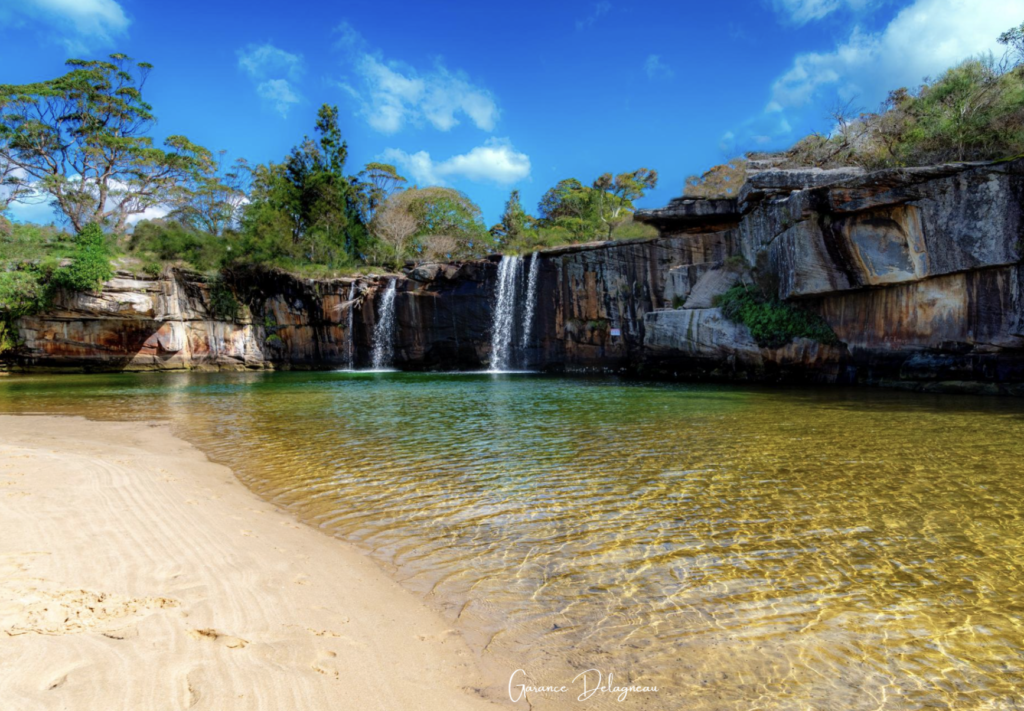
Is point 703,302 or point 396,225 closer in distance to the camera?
point 703,302

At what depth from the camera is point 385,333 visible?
2914cm

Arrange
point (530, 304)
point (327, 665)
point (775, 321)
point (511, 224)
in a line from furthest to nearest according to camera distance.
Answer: point (511, 224)
point (530, 304)
point (775, 321)
point (327, 665)

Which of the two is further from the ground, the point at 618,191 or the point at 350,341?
the point at 618,191

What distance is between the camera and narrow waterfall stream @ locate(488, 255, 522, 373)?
26.3m

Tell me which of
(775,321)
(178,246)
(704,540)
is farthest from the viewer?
(178,246)

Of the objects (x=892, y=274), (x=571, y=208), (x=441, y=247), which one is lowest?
(x=892, y=274)

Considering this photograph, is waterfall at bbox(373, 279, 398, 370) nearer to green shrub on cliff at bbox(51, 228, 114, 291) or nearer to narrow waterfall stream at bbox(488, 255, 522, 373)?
narrow waterfall stream at bbox(488, 255, 522, 373)

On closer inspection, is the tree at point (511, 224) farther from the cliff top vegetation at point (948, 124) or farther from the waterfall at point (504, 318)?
the cliff top vegetation at point (948, 124)

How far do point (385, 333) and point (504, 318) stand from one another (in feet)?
23.1

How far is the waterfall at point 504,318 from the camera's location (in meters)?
26.4

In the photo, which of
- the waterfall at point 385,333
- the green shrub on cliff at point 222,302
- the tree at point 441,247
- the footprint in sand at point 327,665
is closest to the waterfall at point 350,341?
the waterfall at point 385,333

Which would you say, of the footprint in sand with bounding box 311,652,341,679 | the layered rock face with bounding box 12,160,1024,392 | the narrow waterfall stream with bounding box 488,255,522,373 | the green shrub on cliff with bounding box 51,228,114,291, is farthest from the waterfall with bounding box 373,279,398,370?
the footprint in sand with bounding box 311,652,341,679

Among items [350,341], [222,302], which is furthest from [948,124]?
[222,302]

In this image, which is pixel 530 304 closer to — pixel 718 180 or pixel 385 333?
pixel 385 333
